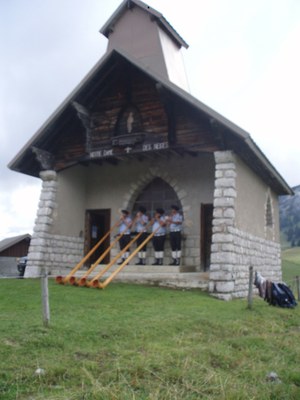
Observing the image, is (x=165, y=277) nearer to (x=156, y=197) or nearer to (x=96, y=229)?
(x=156, y=197)

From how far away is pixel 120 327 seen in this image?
6.09 metres

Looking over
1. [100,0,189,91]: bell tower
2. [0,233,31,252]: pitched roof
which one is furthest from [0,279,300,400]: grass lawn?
[0,233,31,252]: pitched roof

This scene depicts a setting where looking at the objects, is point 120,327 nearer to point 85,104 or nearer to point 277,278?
point 85,104

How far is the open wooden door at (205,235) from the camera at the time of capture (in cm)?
1359

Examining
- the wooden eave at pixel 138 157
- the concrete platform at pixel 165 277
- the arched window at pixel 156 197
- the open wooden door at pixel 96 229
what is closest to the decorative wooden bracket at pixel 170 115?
the wooden eave at pixel 138 157

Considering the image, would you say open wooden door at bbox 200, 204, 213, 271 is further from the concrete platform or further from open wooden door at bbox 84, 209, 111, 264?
open wooden door at bbox 84, 209, 111, 264

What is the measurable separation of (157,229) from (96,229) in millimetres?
3698

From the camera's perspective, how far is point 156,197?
1478 centimetres

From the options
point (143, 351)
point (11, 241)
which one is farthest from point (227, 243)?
point (11, 241)

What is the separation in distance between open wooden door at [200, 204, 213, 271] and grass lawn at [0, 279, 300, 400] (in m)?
4.90

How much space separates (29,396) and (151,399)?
1.01 m

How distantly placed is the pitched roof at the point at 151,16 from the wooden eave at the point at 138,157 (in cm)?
439

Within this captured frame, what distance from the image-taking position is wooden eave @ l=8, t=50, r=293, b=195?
36.1ft

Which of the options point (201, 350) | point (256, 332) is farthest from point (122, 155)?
point (201, 350)
